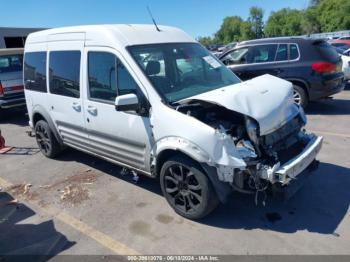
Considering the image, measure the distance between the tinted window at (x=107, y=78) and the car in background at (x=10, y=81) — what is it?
625 cm

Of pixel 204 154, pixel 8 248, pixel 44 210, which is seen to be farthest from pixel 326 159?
pixel 8 248

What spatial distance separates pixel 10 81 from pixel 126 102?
760 centimetres

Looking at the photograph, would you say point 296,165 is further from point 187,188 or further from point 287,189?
point 187,188

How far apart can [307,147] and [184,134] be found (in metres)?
1.53

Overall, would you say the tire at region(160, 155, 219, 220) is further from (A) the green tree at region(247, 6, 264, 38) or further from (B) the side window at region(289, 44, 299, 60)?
(A) the green tree at region(247, 6, 264, 38)

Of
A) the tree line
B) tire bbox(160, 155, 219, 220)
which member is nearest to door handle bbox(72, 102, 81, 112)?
tire bbox(160, 155, 219, 220)

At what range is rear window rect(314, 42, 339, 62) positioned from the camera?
26.3 ft

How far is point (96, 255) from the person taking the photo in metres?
3.49

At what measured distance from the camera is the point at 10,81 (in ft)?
32.7

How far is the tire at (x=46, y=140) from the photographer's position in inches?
239

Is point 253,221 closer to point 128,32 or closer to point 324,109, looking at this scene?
point 128,32

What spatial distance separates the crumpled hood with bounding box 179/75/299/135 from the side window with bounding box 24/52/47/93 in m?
3.09

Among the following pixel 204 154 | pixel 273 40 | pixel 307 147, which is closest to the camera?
pixel 204 154

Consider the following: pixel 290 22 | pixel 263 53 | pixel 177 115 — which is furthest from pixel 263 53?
pixel 290 22
